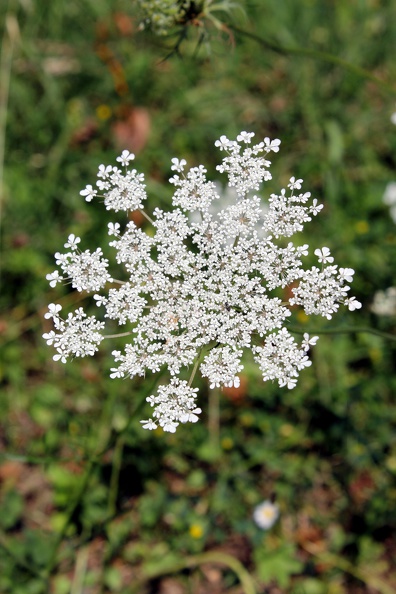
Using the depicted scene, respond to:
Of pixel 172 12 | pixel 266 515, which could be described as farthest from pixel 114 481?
pixel 172 12

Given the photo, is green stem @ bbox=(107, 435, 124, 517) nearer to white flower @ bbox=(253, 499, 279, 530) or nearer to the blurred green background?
the blurred green background

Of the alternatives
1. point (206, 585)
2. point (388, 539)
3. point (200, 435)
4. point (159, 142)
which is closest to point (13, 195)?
point (159, 142)

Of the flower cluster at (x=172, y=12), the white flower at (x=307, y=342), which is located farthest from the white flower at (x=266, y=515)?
the flower cluster at (x=172, y=12)

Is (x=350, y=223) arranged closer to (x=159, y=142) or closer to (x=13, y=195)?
(x=159, y=142)

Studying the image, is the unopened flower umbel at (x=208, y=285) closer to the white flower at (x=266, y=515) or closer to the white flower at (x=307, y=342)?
the white flower at (x=307, y=342)

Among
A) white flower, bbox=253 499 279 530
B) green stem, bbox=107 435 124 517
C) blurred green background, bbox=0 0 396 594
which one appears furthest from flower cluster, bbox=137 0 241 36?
white flower, bbox=253 499 279 530

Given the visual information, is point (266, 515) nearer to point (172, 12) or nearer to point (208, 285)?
point (208, 285)
